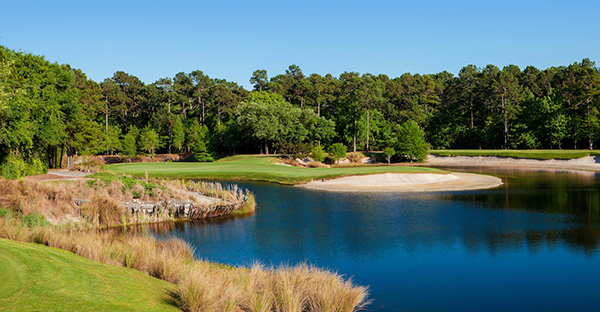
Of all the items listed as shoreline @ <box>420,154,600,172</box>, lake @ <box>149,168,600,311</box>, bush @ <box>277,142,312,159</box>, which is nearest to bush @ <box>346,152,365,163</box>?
bush @ <box>277,142,312,159</box>

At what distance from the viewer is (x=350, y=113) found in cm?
8688

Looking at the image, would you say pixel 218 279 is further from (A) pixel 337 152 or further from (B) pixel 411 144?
(B) pixel 411 144

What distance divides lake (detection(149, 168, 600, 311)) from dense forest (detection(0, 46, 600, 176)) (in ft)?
130

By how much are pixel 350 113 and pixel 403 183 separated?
48.9 m

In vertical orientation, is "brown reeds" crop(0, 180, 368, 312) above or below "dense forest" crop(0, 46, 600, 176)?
below

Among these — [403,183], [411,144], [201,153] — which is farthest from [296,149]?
[403,183]

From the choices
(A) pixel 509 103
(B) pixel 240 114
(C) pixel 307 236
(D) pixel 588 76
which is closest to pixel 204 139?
(B) pixel 240 114

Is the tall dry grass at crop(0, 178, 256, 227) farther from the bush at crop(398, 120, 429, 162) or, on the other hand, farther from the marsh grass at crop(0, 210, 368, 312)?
the bush at crop(398, 120, 429, 162)

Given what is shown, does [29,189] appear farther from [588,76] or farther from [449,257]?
[588,76]

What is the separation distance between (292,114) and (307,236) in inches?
2417

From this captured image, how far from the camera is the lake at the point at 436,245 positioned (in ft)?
40.4

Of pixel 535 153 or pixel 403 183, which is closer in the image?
pixel 403 183

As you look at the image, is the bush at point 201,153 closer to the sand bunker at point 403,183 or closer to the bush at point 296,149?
the bush at point 296,149

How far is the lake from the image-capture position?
1231 cm
